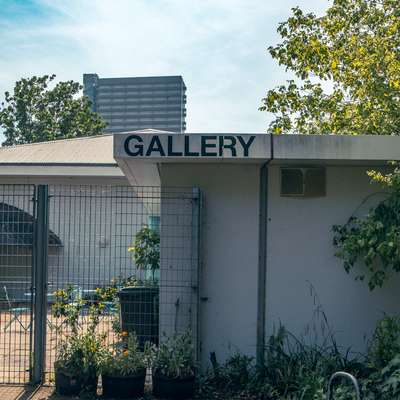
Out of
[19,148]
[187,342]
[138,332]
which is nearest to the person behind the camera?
[187,342]

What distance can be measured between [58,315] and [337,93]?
7.45 m

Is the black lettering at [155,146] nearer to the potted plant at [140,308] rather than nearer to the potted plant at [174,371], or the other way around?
the potted plant at [140,308]

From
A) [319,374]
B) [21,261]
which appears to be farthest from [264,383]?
[21,261]

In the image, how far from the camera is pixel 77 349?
21.2 feet

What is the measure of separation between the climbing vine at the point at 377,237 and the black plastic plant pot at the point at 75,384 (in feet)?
9.82

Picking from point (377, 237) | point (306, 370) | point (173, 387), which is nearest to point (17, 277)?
point (173, 387)

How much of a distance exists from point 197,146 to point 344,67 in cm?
598

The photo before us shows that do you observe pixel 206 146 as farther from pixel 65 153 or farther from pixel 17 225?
pixel 65 153

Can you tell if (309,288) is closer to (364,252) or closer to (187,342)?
(364,252)

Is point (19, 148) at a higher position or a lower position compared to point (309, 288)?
higher

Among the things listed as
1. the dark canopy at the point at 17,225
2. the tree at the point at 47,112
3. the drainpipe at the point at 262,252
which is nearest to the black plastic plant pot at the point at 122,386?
the drainpipe at the point at 262,252

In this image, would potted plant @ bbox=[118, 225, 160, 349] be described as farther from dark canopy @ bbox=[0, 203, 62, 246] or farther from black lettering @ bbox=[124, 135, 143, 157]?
black lettering @ bbox=[124, 135, 143, 157]

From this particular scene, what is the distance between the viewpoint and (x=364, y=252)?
6355 mm

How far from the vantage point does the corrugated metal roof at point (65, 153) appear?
16.6m
